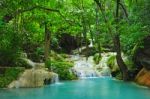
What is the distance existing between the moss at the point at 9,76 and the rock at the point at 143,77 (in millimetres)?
7853

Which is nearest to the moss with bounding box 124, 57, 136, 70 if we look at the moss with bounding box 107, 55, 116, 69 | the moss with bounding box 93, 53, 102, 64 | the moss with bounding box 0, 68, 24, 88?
the moss with bounding box 107, 55, 116, 69

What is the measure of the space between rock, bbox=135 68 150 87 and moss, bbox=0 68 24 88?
7.85 meters

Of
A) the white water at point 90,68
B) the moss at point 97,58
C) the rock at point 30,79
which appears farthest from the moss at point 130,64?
the rock at point 30,79

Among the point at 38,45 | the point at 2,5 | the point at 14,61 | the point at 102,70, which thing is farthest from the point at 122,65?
the point at 2,5

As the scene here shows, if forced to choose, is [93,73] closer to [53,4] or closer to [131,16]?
[131,16]

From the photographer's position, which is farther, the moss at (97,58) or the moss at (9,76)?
the moss at (97,58)

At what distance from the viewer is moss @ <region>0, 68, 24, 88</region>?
66.7 ft

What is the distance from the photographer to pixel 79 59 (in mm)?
35219

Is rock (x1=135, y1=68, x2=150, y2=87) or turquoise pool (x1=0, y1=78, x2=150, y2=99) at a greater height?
rock (x1=135, y1=68, x2=150, y2=87)

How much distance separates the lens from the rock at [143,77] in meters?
22.6

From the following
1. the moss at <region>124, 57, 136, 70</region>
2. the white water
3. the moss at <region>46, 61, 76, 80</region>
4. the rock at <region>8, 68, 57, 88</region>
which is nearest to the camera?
the rock at <region>8, 68, 57, 88</region>

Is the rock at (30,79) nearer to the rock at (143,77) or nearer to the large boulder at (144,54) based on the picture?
the rock at (143,77)

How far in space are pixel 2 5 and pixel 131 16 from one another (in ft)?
45.1

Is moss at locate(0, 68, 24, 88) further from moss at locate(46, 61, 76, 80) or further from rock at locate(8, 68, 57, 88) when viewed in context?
moss at locate(46, 61, 76, 80)
